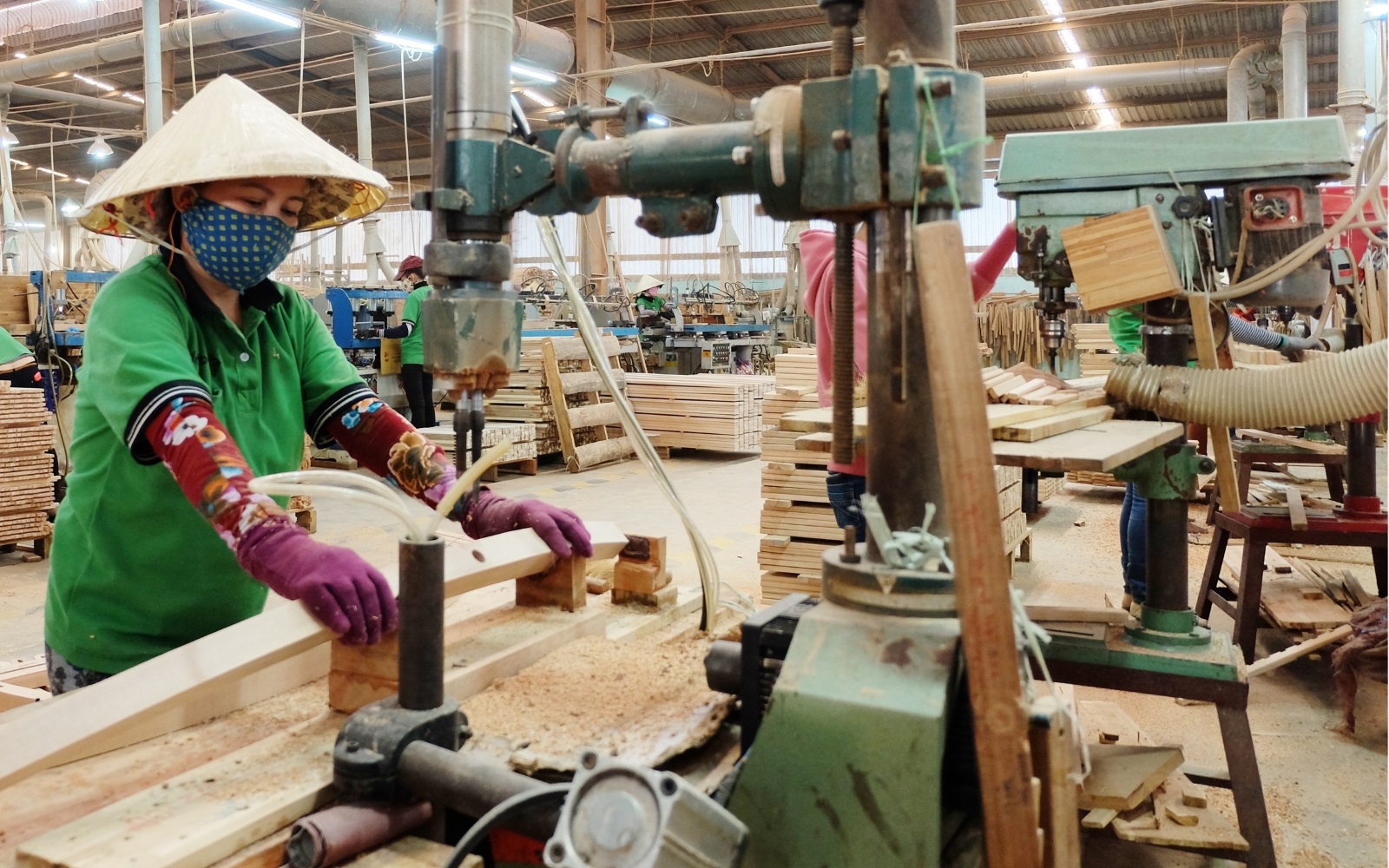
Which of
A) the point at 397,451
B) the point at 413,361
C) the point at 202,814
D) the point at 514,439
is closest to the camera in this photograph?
the point at 202,814

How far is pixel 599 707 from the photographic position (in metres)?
1.22

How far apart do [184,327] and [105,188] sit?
247mm

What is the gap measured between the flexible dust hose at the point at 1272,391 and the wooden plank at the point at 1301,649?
170cm

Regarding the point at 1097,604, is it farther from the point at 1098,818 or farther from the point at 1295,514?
the point at 1098,818

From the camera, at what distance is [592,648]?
4.79 feet

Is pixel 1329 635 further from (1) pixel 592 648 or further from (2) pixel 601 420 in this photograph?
(2) pixel 601 420

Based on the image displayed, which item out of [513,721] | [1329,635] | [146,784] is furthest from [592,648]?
[1329,635]

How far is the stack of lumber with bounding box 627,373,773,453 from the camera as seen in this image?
771cm

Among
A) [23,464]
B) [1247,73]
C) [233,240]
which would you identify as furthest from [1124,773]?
[1247,73]

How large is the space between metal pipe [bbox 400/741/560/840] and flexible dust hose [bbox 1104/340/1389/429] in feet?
4.29

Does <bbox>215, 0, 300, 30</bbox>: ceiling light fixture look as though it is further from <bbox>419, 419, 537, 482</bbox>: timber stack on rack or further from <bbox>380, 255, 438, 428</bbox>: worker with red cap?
<bbox>419, 419, 537, 482</bbox>: timber stack on rack

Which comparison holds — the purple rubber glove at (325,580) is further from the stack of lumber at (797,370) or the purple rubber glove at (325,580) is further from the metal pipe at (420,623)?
the stack of lumber at (797,370)

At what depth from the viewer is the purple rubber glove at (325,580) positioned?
1.15 m

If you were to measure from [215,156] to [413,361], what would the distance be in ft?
21.3
